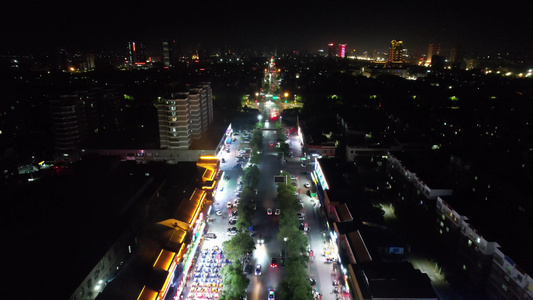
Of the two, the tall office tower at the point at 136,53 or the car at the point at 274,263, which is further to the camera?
the tall office tower at the point at 136,53

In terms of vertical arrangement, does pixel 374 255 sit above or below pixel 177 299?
above

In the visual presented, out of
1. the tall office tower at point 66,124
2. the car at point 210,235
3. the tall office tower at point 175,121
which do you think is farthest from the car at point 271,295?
the tall office tower at point 66,124

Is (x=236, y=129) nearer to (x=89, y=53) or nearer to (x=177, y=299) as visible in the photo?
(x=177, y=299)

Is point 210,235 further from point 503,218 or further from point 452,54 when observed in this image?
point 452,54

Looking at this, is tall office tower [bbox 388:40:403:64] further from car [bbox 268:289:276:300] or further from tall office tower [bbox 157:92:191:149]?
car [bbox 268:289:276:300]

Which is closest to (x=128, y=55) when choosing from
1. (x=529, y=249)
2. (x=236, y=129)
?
(x=236, y=129)

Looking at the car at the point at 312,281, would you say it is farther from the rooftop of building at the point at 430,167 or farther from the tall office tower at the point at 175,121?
the tall office tower at the point at 175,121

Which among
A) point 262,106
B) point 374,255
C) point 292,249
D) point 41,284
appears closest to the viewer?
point 41,284
